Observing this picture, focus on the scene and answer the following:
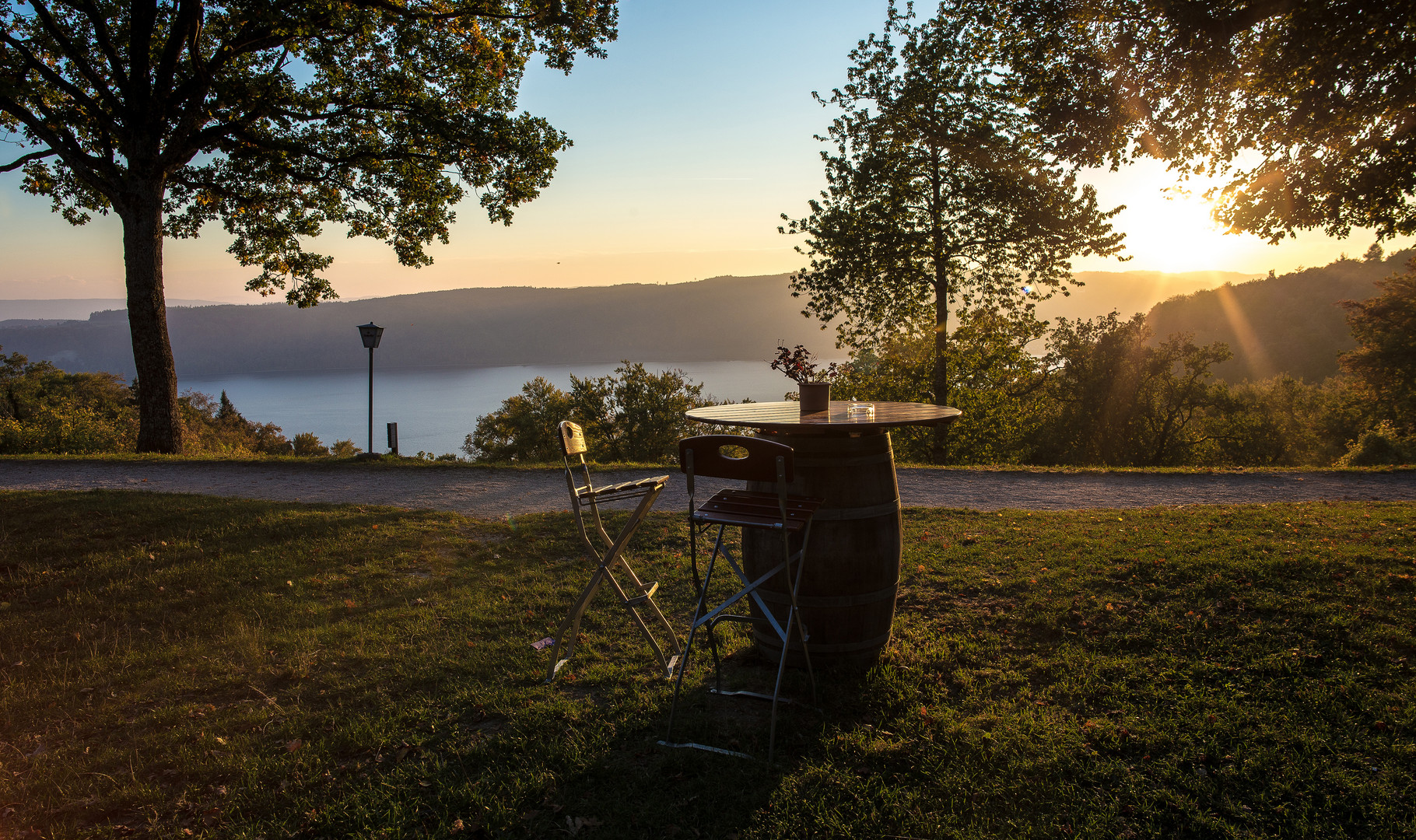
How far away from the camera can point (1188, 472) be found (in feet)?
34.4

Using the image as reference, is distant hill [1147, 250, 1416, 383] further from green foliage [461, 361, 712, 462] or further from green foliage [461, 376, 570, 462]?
green foliage [461, 376, 570, 462]

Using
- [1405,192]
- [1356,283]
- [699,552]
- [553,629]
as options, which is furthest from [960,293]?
[1356,283]

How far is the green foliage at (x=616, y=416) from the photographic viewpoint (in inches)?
1508

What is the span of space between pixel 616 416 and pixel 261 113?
2805 centimetres

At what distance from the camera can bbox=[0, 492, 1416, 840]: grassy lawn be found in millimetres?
2445

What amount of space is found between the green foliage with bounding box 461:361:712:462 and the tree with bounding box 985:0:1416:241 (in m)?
29.6

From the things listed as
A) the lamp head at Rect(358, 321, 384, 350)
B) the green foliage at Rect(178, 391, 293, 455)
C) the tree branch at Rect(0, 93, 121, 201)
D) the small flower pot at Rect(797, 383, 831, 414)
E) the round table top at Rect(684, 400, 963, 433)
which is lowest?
the green foliage at Rect(178, 391, 293, 455)

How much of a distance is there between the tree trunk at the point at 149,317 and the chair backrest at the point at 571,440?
1172cm

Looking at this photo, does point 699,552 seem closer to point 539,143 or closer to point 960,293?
point 539,143

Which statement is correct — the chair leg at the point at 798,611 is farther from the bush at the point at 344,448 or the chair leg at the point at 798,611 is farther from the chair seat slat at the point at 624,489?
the bush at the point at 344,448

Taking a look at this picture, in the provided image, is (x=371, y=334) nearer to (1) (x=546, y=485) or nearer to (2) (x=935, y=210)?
(1) (x=546, y=485)

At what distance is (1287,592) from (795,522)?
11.9 ft

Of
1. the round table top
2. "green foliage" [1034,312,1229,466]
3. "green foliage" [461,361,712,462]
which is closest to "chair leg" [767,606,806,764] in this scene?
the round table top

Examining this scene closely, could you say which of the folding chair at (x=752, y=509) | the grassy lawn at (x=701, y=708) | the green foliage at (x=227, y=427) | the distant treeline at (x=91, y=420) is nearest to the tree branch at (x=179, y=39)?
the distant treeline at (x=91, y=420)
